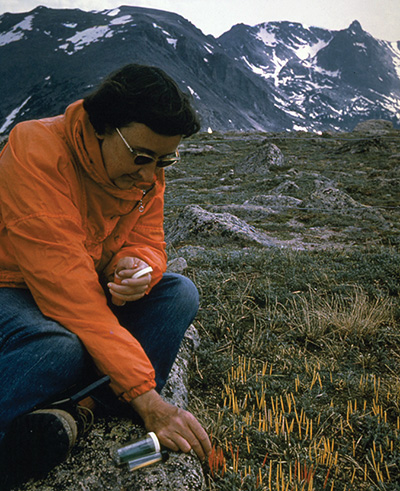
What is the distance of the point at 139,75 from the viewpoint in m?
1.92

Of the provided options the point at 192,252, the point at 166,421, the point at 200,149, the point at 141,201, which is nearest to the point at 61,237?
the point at 141,201

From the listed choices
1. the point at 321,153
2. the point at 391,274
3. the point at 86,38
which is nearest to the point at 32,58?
the point at 86,38

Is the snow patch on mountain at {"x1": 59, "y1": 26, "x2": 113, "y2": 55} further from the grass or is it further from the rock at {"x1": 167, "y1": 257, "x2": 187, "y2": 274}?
the grass

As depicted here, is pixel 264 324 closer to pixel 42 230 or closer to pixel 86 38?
pixel 42 230

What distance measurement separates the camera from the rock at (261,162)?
1902 centimetres

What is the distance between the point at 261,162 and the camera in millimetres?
19375

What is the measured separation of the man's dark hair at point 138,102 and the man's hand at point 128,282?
73 cm

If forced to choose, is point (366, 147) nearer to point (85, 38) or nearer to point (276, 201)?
point (276, 201)

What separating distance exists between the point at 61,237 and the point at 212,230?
5422mm

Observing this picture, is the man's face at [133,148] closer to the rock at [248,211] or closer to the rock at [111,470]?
the rock at [111,470]

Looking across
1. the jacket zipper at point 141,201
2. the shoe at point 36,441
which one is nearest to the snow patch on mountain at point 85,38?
the jacket zipper at point 141,201

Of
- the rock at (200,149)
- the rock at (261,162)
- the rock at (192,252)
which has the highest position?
the rock at (192,252)

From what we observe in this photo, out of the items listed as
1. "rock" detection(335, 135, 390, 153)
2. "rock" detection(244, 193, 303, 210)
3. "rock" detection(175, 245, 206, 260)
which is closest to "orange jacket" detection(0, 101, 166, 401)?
"rock" detection(175, 245, 206, 260)

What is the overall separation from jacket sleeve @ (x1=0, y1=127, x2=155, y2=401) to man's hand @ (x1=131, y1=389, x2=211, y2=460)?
2.3 inches
